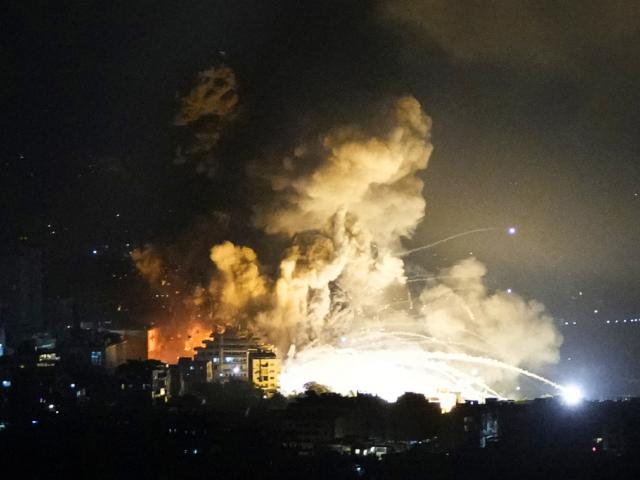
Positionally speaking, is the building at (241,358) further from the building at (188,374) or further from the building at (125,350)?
→ the building at (125,350)

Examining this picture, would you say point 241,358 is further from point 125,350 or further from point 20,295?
point 20,295

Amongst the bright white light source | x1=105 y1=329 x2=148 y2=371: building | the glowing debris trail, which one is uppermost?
x1=105 y1=329 x2=148 y2=371: building

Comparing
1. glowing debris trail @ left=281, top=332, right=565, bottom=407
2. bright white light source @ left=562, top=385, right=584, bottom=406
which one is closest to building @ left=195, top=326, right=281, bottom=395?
glowing debris trail @ left=281, top=332, right=565, bottom=407

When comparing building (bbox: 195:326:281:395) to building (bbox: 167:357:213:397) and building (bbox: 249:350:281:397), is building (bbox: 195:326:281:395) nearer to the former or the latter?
building (bbox: 249:350:281:397)

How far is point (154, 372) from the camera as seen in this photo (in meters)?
25.4

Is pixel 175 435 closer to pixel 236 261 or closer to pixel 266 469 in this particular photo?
pixel 266 469

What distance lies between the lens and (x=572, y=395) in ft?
97.1

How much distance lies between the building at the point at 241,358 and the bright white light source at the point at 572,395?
22.1ft

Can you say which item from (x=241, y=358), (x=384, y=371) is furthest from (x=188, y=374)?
(x=384, y=371)

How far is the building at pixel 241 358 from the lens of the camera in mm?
25969

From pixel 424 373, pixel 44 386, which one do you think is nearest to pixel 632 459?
pixel 424 373

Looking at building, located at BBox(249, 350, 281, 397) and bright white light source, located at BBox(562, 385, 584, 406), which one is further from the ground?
building, located at BBox(249, 350, 281, 397)

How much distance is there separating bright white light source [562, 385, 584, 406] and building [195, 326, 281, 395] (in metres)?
6.75

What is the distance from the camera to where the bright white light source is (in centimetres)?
2539
